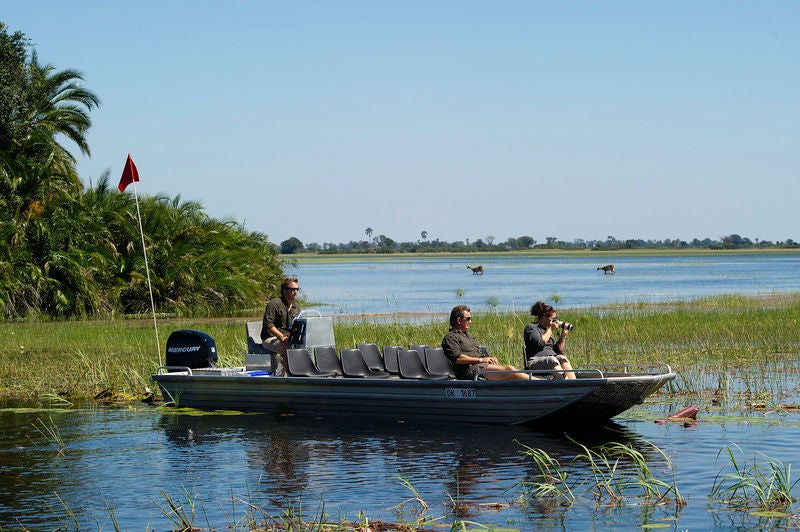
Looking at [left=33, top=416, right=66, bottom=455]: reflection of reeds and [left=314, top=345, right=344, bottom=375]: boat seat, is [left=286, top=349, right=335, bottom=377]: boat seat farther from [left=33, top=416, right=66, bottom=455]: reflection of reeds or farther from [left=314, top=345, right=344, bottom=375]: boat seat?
[left=33, top=416, right=66, bottom=455]: reflection of reeds

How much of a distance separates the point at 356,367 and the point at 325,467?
12.9ft

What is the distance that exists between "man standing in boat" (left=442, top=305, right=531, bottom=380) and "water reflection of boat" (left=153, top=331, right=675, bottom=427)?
0.31 metres

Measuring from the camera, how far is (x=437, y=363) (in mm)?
16156

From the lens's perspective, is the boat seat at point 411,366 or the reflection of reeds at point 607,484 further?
the boat seat at point 411,366

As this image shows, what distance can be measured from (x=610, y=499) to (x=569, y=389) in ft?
12.6

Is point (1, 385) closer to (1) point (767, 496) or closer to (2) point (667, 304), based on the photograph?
(1) point (767, 496)

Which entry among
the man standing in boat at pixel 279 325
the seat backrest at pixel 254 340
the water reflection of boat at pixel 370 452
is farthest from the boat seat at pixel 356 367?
the seat backrest at pixel 254 340

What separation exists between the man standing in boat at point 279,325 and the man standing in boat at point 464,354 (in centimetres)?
291

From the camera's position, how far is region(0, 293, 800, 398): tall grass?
770 inches

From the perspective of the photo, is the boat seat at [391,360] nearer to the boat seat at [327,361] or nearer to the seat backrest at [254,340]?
the boat seat at [327,361]

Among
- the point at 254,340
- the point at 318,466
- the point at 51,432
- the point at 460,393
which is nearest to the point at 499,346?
the point at 254,340

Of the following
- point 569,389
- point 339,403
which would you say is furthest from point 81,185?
point 569,389

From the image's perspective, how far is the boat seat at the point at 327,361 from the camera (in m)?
16.8

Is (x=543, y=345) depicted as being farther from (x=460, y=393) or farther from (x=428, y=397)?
(x=428, y=397)
